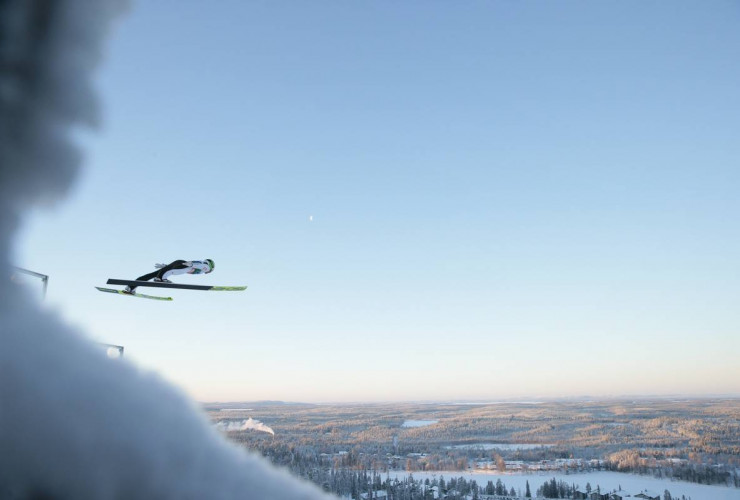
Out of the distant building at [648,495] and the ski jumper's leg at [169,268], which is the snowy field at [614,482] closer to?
the distant building at [648,495]

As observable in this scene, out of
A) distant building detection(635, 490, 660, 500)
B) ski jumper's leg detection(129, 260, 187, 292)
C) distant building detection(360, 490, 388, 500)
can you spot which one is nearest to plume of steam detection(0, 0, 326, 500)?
ski jumper's leg detection(129, 260, 187, 292)

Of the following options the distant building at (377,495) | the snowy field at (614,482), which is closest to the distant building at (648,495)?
the snowy field at (614,482)

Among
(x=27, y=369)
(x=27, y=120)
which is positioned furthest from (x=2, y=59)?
(x=27, y=369)

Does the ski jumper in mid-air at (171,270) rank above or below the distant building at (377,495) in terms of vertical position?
above

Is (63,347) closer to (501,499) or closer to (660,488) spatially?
(501,499)

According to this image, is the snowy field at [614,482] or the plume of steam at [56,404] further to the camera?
the snowy field at [614,482]

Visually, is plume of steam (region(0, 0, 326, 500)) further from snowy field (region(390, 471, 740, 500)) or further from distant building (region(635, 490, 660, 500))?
snowy field (region(390, 471, 740, 500))

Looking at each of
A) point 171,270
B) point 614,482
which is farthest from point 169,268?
point 614,482

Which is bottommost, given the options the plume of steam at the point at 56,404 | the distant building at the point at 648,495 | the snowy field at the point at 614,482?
the snowy field at the point at 614,482
